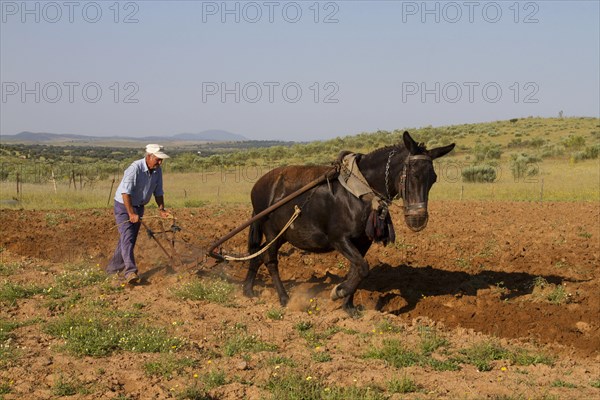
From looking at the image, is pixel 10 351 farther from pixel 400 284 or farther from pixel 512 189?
pixel 512 189

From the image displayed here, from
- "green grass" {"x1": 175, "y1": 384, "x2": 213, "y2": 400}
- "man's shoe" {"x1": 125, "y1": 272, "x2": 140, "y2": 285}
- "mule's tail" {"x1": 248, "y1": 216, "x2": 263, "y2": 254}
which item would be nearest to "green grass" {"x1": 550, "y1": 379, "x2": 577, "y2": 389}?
"green grass" {"x1": 175, "y1": 384, "x2": 213, "y2": 400}

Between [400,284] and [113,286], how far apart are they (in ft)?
13.7

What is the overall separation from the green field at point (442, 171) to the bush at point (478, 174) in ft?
0.92

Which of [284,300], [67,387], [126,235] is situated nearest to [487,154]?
[284,300]

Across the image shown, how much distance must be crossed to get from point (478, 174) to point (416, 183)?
30.5 metres

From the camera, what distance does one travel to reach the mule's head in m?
7.39

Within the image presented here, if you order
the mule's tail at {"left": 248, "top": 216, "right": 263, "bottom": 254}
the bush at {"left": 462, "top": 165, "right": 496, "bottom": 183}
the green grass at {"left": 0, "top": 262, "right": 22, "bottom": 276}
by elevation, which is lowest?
the green grass at {"left": 0, "top": 262, "right": 22, "bottom": 276}

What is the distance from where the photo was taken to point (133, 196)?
932 centimetres

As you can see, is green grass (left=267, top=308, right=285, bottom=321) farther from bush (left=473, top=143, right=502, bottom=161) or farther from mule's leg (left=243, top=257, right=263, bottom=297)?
bush (left=473, top=143, right=502, bottom=161)

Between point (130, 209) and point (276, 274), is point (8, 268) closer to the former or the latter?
point (130, 209)

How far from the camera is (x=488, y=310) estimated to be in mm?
8547

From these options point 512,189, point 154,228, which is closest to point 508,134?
point 512,189

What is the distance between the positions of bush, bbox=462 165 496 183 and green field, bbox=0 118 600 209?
0.92ft

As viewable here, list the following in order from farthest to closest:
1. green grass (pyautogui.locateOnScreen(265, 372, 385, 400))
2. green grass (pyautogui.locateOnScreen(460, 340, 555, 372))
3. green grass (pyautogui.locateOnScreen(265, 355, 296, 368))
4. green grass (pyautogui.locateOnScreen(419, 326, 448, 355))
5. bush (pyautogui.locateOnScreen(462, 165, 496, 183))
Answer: bush (pyautogui.locateOnScreen(462, 165, 496, 183))
green grass (pyautogui.locateOnScreen(419, 326, 448, 355))
green grass (pyautogui.locateOnScreen(460, 340, 555, 372))
green grass (pyautogui.locateOnScreen(265, 355, 296, 368))
green grass (pyautogui.locateOnScreen(265, 372, 385, 400))
